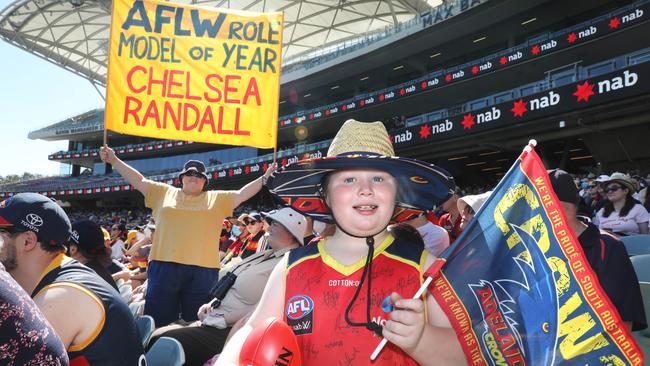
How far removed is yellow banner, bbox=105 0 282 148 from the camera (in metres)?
4.41

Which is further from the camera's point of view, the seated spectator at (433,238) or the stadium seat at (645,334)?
the seated spectator at (433,238)

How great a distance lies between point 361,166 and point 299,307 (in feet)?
1.81

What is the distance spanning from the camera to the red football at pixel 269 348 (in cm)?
125

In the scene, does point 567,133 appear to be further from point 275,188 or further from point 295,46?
point 295,46

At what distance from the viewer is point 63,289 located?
1.87 m

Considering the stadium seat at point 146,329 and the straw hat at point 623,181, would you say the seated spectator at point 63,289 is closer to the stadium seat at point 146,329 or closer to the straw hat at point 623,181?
the stadium seat at point 146,329

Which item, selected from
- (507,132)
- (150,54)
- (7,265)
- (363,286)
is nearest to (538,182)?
(363,286)

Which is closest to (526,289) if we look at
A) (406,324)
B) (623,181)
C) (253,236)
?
(406,324)

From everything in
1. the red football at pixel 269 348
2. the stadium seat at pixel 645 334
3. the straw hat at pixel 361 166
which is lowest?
the stadium seat at pixel 645 334

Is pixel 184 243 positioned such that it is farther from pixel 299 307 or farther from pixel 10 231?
pixel 299 307

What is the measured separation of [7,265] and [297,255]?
1.52m

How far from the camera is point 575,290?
1.45m

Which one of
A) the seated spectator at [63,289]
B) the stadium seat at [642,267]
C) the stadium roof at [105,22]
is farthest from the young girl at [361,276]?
the stadium roof at [105,22]

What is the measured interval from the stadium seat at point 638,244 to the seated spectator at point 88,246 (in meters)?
4.58
